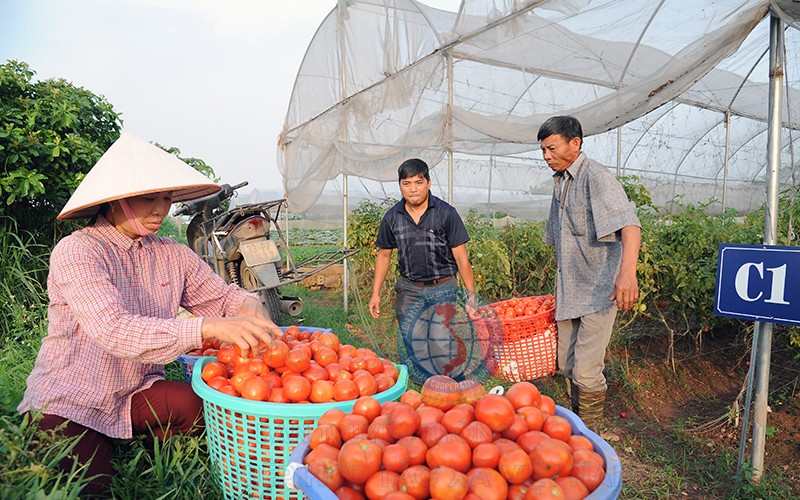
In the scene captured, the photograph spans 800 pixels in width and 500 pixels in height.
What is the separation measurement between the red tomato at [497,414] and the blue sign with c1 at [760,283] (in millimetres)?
1668

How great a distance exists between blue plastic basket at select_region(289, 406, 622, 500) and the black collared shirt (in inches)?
83.1

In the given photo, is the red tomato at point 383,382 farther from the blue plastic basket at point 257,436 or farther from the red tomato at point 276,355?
the red tomato at point 276,355

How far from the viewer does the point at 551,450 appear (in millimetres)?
1232

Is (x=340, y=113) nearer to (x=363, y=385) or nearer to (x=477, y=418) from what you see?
(x=363, y=385)

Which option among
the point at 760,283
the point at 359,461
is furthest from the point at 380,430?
the point at 760,283

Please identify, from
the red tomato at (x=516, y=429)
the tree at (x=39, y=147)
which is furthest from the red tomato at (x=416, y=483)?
the tree at (x=39, y=147)

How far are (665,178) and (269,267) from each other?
1050cm

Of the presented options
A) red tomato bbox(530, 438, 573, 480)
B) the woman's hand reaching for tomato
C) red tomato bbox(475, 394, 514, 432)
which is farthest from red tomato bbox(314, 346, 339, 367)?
red tomato bbox(530, 438, 573, 480)

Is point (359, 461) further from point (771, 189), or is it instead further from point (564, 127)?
point (771, 189)

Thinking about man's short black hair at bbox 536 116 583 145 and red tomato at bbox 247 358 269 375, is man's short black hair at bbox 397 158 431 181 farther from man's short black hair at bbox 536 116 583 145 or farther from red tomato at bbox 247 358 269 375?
red tomato at bbox 247 358 269 375

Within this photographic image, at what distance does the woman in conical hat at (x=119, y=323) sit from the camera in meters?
1.74

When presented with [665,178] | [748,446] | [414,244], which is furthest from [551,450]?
[665,178]

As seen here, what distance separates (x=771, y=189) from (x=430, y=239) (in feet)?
6.39

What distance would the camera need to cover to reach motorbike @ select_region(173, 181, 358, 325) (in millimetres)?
4355
